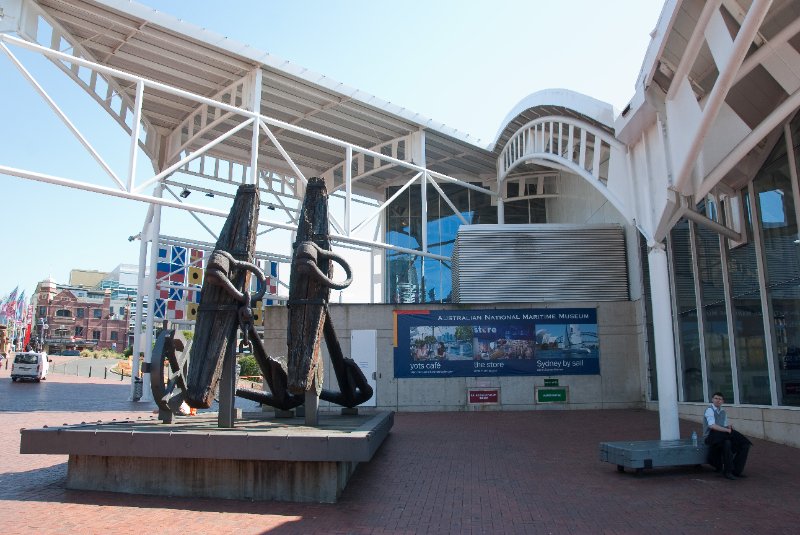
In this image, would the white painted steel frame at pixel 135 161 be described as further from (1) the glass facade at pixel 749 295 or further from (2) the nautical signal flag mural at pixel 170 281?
(1) the glass facade at pixel 749 295

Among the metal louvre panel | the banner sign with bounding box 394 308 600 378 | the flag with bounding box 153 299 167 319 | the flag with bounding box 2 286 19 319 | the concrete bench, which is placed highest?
the flag with bounding box 2 286 19 319

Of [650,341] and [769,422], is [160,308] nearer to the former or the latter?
[650,341]

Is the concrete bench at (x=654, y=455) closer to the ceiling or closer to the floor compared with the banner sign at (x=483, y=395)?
closer to the floor

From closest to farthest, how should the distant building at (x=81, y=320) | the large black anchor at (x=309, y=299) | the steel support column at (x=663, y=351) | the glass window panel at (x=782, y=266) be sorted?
the large black anchor at (x=309, y=299), the steel support column at (x=663, y=351), the glass window panel at (x=782, y=266), the distant building at (x=81, y=320)

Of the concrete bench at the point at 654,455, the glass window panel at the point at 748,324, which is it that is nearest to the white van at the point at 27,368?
the concrete bench at the point at 654,455

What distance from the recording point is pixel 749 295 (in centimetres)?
1391

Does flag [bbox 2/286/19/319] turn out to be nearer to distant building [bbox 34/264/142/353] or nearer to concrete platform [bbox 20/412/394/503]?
distant building [bbox 34/264/142/353]

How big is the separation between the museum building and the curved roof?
0.11 m

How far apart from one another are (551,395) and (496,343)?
257 centimetres

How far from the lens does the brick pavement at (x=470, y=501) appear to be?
6.96 meters

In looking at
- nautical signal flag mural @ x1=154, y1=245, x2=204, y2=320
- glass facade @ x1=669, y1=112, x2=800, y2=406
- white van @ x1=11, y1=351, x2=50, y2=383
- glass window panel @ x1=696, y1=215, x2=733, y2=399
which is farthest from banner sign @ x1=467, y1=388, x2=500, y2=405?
white van @ x1=11, y1=351, x2=50, y2=383

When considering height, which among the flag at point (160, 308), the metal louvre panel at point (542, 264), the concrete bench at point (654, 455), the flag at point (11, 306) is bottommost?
the concrete bench at point (654, 455)

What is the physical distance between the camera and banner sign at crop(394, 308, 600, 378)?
2177 cm

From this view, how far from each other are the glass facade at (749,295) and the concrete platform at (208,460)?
9.25 meters
